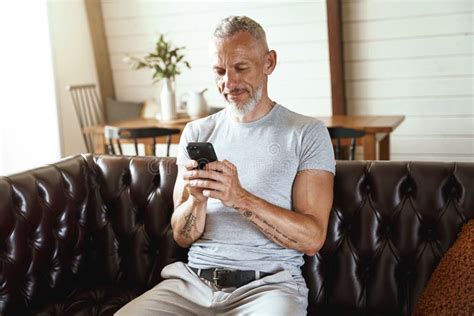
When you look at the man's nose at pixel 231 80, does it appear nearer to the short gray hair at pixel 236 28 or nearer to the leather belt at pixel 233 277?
the short gray hair at pixel 236 28

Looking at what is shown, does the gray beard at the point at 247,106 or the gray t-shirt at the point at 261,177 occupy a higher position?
the gray beard at the point at 247,106

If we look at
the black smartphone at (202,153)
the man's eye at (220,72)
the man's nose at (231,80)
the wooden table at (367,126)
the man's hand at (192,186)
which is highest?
the man's eye at (220,72)

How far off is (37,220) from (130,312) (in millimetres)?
509

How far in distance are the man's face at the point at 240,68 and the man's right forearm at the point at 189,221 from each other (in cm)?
32

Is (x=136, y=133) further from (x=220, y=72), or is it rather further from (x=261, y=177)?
(x=261, y=177)

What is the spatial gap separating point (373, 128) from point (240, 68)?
1693 mm

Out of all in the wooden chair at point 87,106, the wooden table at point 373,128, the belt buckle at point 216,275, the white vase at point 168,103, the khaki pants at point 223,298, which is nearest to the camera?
the khaki pants at point 223,298

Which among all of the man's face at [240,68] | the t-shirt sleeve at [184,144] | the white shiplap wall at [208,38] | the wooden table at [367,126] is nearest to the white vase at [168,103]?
→ the wooden table at [367,126]

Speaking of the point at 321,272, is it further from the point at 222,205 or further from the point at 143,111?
the point at 143,111

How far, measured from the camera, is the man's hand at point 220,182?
1.55 meters

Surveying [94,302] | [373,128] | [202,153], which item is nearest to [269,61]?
[202,153]

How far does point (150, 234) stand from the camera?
6.66 feet

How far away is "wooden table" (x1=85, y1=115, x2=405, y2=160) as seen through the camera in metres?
3.30

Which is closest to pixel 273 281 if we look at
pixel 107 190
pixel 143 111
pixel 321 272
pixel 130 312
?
→ pixel 321 272
